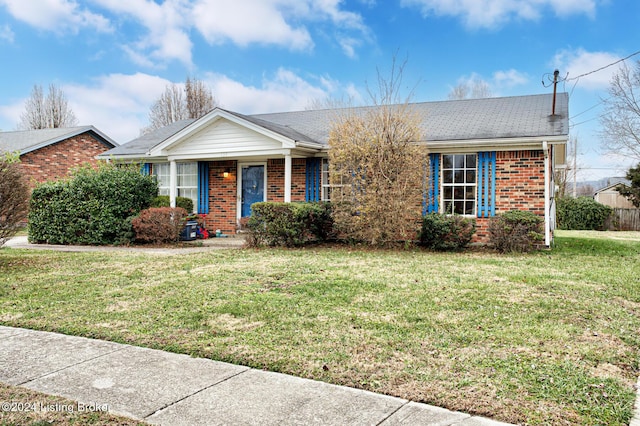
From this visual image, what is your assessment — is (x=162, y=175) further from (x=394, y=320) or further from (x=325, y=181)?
(x=394, y=320)

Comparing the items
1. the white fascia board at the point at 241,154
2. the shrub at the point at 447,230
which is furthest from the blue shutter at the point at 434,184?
the white fascia board at the point at 241,154

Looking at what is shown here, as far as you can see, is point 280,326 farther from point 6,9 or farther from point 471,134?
point 6,9

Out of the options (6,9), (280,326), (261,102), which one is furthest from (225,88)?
(280,326)

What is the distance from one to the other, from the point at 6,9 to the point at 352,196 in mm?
10816

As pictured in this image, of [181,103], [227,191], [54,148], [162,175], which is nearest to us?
[227,191]

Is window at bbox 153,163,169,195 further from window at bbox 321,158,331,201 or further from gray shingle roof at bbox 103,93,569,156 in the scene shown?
window at bbox 321,158,331,201

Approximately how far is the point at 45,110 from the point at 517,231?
130 ft

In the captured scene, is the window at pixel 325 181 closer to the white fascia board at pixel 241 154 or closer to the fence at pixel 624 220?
the white fascia board at pixel 241 154

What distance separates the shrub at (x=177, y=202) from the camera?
549 inches

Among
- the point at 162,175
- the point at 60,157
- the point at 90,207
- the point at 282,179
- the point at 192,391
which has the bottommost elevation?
the point at 192,391

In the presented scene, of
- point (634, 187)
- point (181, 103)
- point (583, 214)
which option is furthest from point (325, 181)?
point (181, 103)

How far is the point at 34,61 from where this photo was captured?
18.0 meters

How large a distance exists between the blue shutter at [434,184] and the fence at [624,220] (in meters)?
17.1

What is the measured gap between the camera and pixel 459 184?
1234cm
